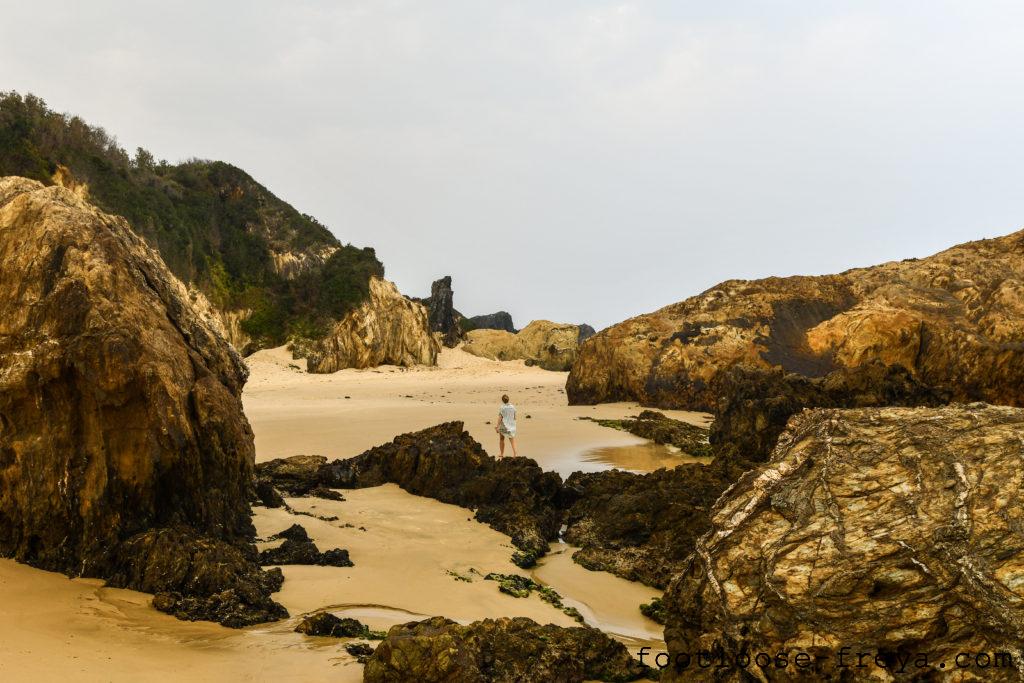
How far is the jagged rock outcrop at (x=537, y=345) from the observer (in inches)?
1570

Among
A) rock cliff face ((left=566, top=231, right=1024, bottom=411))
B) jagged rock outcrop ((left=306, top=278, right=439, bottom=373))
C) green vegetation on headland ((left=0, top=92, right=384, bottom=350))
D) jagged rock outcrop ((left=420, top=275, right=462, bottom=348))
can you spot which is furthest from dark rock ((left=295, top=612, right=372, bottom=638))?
jagged rock outcrop ((left=420, top=275, right=462, bottom=348))

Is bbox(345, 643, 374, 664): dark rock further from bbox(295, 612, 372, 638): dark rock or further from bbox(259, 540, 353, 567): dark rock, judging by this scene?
bbox(259, 540, 353, 567): dark rock

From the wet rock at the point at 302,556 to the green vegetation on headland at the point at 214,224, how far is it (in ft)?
69.3

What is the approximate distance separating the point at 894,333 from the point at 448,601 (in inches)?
519

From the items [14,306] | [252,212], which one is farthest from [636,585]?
[252,212]

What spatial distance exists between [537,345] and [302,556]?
3643cm

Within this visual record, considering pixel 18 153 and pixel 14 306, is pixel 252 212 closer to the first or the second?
pixel 18 153

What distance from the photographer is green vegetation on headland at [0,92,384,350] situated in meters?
23.9

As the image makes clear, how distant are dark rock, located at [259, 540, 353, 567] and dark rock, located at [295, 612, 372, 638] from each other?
1219 mm

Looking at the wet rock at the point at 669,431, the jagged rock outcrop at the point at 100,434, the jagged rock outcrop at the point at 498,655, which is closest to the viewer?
the jagged rock outcrop at the point at 498,655

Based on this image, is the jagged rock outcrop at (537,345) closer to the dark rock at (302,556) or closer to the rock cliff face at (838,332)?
the rock cliff face at (838,332)

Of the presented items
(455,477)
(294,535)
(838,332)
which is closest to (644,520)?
(455,477)

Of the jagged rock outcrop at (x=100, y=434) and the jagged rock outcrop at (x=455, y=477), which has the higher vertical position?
the jagged rock outcrop at (x=100, y=434)

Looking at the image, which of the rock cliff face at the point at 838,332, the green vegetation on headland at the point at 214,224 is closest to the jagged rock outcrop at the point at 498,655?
the rock cliff face at the point at 838,332
